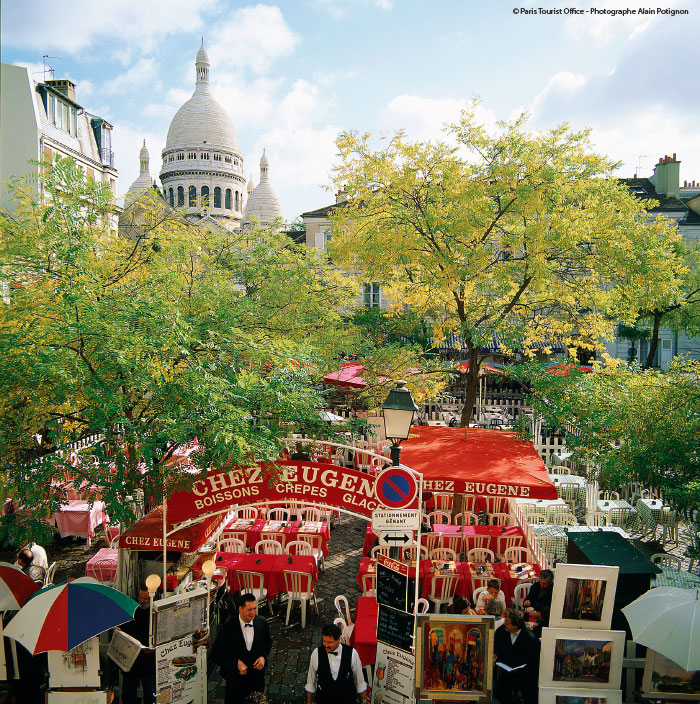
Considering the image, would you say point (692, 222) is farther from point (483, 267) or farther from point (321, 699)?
point (321, 699)

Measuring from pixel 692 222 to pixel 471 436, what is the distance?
33.9 metres

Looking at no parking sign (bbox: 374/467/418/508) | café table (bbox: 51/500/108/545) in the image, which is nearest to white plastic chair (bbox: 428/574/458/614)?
no parking sign (bbox: 374/467/418/508)

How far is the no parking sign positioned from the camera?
21.1 feet

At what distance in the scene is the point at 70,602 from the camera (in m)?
6.07

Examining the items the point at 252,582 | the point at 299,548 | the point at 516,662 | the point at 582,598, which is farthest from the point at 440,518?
the point at 582,598

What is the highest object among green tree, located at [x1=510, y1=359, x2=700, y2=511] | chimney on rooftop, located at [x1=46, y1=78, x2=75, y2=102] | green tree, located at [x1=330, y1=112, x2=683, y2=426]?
chimney on rooftop, located at [x1=46, y1=78, x2=75, y2=102]

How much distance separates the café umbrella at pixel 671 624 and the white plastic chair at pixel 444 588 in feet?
11.4

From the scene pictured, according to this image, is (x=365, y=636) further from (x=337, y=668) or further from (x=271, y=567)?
(x=271, y=567)

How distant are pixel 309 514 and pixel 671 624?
7.92 metres

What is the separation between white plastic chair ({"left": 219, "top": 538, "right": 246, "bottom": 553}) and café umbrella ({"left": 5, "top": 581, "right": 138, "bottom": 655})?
158 inches

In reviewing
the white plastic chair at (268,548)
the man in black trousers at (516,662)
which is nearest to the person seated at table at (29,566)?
the white plastic chair at (268,548)

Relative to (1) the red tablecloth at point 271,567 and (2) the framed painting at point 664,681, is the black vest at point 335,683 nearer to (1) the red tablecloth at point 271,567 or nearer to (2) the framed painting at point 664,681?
(1) the red tablecloth at point 271,567

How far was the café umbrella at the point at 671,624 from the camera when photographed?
5504 mm

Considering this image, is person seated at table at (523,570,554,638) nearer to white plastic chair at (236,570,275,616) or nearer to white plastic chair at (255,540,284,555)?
white plastic chair at (236,570,275,616)
